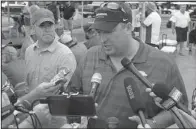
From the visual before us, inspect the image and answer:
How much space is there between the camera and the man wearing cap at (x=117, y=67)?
2.23 meters

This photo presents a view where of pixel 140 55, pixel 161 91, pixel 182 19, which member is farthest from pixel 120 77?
Result: pixel 182 19

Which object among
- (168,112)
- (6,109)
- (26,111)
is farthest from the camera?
(168,112)

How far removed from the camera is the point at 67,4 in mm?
9805

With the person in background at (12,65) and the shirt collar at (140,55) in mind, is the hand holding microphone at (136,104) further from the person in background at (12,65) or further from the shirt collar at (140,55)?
the person in background at (12,65)

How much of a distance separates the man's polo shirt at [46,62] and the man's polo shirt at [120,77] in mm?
363

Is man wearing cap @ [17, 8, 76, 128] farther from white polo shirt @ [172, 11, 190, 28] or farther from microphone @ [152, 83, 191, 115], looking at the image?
white polo shirt @ [172, 11, 190, 28]

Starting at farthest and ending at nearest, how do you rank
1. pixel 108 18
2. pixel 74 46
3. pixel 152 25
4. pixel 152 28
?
1. pixel 152 25
2. pixel 152 28
3. pixel 74 46
4. pixel 108 18

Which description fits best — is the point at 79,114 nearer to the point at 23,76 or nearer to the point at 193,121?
the point at 193,121

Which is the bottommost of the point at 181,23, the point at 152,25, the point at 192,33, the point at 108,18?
the point at 192,33

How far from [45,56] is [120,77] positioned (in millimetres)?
872

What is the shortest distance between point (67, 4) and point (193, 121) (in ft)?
28.0

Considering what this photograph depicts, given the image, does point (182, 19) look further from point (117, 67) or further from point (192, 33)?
point (117, 67)

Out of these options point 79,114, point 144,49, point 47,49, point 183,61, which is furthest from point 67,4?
point 79,114

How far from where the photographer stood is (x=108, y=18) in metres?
2.25
